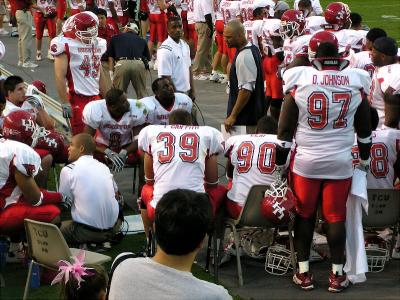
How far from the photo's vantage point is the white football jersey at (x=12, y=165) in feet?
22.6

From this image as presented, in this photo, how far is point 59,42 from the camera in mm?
9648

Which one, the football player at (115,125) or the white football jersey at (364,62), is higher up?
the white football jersey at (364,62)

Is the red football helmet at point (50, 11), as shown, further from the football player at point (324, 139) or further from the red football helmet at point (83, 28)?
the football player at point (324, 139)

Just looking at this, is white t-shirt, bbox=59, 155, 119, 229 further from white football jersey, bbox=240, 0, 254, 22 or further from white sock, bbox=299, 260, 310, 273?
white football jersey, bbox=240, 0, 254, 22

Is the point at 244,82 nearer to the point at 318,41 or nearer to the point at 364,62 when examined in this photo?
the point at 364,62

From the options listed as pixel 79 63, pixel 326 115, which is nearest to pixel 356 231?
pixel 326 115

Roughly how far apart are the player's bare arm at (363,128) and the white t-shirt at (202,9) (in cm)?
899

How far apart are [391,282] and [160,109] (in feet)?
9.36

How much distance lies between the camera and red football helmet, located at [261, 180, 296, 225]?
6.65 metres

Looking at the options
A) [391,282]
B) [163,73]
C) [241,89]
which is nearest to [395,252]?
[391,282]

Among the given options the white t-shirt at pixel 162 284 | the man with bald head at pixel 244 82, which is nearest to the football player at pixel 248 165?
the man with bald head at pixel 244 82

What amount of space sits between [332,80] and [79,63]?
3.87 m

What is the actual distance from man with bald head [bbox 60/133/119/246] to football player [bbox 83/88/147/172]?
1004 mm

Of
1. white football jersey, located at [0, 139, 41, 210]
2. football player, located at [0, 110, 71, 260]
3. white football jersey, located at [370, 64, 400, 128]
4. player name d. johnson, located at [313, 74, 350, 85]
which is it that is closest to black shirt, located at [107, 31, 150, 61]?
white football jersey, located at [370, 64, 400, 128]
